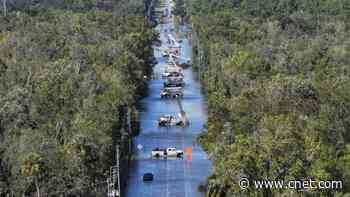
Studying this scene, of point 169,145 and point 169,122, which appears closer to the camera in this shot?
point 169,145

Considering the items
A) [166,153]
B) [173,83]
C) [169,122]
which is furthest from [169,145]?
[173,83]

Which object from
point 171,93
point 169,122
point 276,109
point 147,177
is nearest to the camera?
point 276,109

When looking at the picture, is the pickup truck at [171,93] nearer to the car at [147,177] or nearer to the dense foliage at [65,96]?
the dense foliage at [65,96]

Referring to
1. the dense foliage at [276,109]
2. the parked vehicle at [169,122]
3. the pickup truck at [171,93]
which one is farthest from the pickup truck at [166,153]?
the pickup truck at [171,93]
